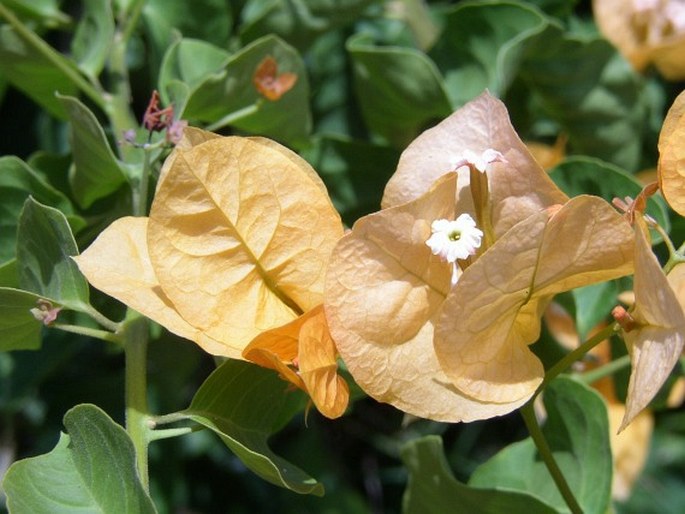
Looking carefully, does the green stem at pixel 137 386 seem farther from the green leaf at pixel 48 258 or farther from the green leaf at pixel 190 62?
the green leaf at pixel 190 62

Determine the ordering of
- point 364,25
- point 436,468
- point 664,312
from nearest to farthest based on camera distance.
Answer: point 664,312 → point 436,468 → point 364,25

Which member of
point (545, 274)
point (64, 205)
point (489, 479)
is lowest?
point (489, 479)

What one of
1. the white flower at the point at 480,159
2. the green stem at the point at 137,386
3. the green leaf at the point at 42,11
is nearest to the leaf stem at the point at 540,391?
the white flower at the point at 480,159

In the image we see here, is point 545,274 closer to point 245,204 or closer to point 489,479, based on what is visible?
point 245,204

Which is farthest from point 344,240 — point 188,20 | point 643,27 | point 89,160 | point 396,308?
point 643,27

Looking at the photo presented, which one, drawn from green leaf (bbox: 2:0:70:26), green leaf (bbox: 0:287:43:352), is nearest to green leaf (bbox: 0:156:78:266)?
green leaf (bbox: 0:287:43:352)

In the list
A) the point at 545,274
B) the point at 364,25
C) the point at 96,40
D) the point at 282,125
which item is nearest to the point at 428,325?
the point at 545,274

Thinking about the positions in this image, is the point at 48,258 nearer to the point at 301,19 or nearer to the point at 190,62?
the point at 190,62

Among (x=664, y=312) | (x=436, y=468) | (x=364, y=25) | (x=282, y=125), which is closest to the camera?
(x=664, y=312)
